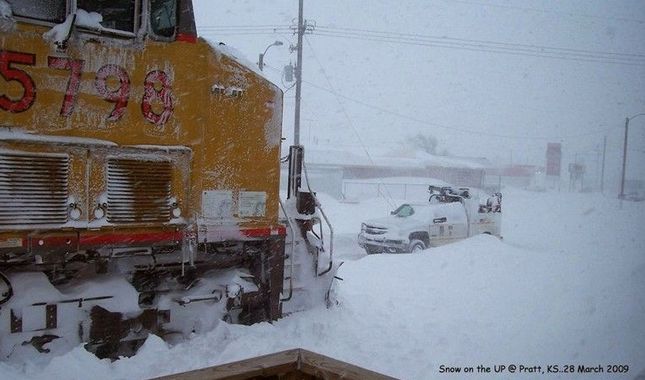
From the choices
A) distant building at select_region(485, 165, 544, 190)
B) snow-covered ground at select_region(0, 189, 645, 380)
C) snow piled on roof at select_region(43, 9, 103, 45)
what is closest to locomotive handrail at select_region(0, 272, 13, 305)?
snow-covered ground at select_region(0, 189, 645, 380)

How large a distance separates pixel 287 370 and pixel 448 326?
4.84 meters

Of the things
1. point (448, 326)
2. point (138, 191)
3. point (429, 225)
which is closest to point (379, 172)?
point (429, 225)

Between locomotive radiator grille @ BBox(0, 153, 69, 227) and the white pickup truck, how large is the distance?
35.4 feet

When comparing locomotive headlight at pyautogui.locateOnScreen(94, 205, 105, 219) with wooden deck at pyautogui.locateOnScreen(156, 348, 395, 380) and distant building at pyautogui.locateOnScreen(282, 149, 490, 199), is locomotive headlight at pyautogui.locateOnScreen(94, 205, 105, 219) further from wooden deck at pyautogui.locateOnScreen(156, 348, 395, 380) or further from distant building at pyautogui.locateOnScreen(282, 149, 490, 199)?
distant building at pyautogui.locateOnScreen(282, 149, 490, 199)

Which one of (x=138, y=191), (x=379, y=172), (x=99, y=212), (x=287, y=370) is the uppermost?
(x=379, y=172)

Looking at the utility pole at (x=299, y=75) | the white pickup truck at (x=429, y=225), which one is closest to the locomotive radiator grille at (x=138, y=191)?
the white pickup truck at (x=429, y=225)

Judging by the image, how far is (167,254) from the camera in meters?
4.93

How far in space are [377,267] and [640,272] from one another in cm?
499

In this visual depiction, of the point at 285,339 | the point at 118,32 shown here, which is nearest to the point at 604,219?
the point at 285,339

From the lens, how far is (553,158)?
69938 mm

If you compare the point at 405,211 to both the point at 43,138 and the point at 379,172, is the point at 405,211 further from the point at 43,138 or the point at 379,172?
the point at 379,172

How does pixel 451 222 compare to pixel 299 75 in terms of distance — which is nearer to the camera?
pixel 451 222

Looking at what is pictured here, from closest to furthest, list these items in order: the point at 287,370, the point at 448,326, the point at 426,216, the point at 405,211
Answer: the point at 287,370
the point at 448,326
the point at 426,216
the point at 405,211

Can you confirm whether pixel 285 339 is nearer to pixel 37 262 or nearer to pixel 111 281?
pixel 111 281
